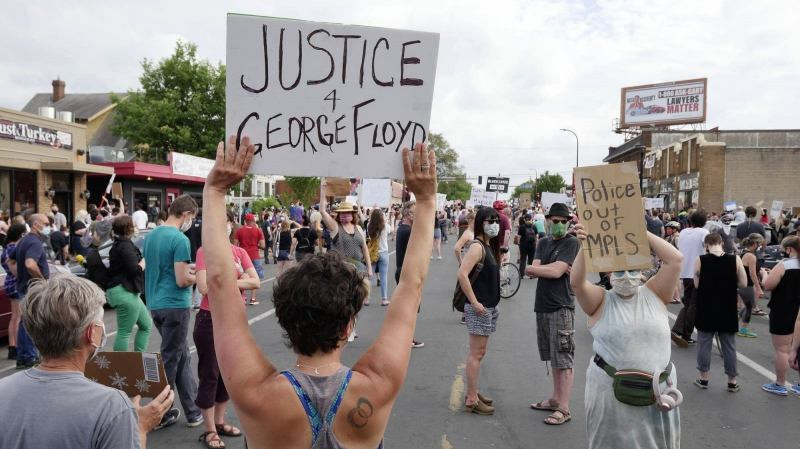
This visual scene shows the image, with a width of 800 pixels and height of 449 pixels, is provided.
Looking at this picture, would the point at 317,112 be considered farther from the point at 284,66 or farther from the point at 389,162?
the point at 389,162

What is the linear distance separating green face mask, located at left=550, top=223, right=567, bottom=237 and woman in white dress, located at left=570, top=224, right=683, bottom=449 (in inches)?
66.2

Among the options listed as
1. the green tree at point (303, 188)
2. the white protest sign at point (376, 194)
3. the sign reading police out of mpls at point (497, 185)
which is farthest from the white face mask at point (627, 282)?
the green tree at point (303, 188)

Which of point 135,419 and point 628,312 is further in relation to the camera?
point 628,312

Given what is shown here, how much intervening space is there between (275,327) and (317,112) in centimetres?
705

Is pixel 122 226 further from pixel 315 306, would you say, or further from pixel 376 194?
pixel 376 194

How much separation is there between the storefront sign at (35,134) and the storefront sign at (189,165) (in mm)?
7165

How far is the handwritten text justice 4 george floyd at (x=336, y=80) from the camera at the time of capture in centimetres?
215

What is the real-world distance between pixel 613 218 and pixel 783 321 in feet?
13.4

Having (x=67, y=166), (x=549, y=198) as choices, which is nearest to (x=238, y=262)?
(x=549, y=198)

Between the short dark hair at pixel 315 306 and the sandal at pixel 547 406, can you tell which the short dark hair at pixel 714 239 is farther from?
the short dark hair at pixel 315 306

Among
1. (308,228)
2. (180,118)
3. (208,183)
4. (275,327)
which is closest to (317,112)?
(208,183)

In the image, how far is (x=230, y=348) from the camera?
163 centimetres

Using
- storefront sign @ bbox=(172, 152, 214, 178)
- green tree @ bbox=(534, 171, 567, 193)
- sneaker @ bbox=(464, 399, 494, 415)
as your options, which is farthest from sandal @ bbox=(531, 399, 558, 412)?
green tree @ bbox=(534, 171, 567, 193)

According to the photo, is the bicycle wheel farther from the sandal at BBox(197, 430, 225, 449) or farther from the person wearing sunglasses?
the sandal at BBox(197, 430, 225, 449)
